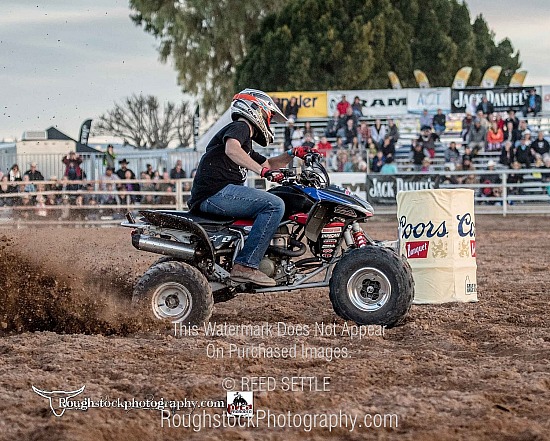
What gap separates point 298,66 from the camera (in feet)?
127

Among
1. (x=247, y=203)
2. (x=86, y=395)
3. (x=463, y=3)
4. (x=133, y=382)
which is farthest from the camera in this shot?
(x=463, y=3)

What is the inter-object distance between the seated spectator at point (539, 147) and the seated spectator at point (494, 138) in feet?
4.62

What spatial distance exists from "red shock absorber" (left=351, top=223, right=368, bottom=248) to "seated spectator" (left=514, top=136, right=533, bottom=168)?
55.5 feet

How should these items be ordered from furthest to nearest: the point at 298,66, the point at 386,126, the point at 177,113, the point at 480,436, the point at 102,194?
the point at 177,113 → the point at 298,66 → the point at 386,126 → the point at 102,194 → the point at 480,436

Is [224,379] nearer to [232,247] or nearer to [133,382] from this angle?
[133,382]

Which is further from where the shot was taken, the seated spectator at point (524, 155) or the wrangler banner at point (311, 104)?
the wrangler banner at point (311, 104)

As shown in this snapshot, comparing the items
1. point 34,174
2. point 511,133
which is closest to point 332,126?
point 511,133

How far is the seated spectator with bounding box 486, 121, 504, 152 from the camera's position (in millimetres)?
24266

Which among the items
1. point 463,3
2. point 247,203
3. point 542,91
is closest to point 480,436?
point 247,203

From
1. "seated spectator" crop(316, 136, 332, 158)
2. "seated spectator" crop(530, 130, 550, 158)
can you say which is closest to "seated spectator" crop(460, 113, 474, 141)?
"seated spectator" crop(530, 130, 550, 158)

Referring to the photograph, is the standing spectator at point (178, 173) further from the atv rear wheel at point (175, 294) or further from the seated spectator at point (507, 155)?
the atv rear wheel at point (175, 294)

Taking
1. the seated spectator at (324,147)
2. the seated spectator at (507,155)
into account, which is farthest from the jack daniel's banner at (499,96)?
the seated spectator at (324,147)

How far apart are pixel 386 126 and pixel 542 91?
16.8 ft

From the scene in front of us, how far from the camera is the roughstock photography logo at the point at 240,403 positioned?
161 inches
